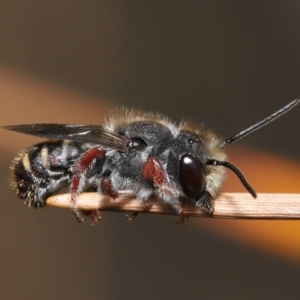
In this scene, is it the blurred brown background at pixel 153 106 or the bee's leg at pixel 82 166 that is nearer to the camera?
the bee's leg at pixel 82 166

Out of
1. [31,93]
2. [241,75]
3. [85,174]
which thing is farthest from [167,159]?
[241,75]

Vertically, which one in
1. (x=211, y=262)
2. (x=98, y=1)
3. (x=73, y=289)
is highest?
(x=98, y=1)

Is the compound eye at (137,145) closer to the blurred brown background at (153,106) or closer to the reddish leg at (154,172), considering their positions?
the reddish leg at (154,172)

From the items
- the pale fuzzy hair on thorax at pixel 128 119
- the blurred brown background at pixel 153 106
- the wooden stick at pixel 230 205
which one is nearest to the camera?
the wooden stick at pixel 230 205

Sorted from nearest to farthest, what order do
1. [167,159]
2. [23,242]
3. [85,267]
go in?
1. [167,159]
2. [23,242]
3. [85,267]

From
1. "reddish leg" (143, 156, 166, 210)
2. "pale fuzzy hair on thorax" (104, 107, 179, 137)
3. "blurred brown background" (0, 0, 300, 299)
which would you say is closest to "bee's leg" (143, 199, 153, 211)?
"reddish leg" (143, 156, 166, 210)

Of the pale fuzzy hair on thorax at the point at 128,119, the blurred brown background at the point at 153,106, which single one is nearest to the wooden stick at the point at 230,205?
the pale fuzzy hair on thorax at the point at 128,119

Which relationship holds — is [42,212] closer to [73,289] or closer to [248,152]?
[73,289]
